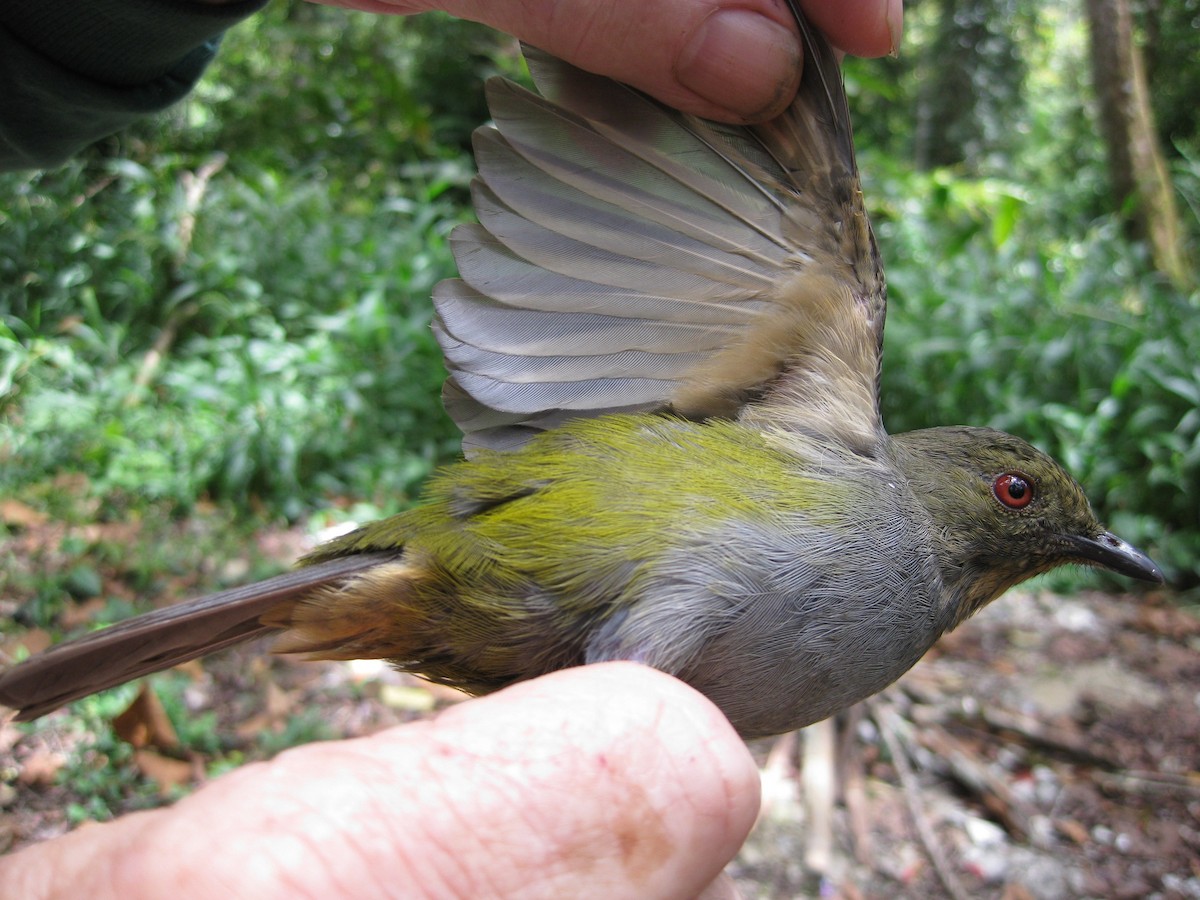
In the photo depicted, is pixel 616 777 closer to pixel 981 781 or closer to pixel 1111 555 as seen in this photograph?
pixel 1111 555

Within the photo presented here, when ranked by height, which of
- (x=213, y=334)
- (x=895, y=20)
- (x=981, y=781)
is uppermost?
(x=895, y=20)

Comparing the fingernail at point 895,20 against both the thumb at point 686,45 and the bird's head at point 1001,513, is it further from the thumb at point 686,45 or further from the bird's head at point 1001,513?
the bird's head at point 1001,513

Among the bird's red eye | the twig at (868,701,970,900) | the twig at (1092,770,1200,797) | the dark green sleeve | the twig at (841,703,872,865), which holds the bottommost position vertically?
the twig at (841,703,872,865)

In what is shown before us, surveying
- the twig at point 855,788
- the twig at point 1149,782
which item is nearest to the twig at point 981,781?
the twig at point 855,788

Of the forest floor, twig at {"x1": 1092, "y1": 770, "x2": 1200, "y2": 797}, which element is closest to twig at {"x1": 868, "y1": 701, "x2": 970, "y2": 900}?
the forest floor

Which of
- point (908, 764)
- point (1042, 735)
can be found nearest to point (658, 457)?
point (908, 764)

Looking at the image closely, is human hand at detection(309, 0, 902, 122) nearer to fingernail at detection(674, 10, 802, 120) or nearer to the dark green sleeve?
fingernail at detection(674, 10, 802, 120)

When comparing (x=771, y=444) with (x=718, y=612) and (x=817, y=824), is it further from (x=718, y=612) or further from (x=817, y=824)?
(x=817, y=824)
